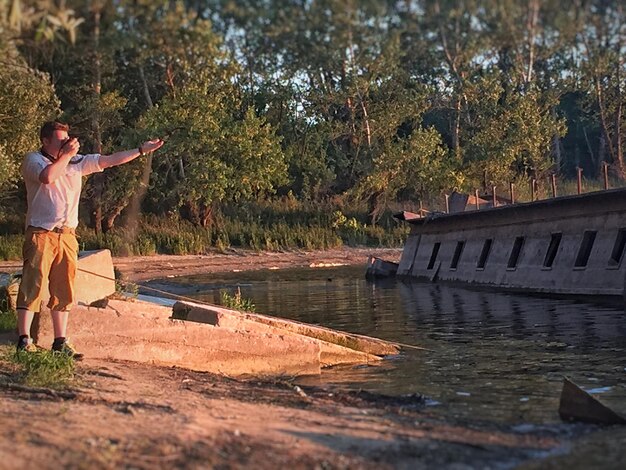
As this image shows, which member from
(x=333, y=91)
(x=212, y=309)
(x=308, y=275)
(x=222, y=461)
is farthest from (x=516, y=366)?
(x=308, y=275)

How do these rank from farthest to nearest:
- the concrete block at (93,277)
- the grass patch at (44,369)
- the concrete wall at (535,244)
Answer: the concrete wall at (535,244) < the concrete block at (93,277) < the grass patch at (44,369)

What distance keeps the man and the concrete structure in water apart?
18034 millimetres

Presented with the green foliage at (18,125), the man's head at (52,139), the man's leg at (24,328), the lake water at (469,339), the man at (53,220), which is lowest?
the lake water at (469,339)

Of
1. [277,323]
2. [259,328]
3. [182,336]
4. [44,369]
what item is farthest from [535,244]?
[44,369]

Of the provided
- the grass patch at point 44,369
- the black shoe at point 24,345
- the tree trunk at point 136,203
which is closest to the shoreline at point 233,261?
the tree trunk at point 136,203

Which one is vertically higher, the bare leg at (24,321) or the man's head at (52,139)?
the man's head at (52,139)

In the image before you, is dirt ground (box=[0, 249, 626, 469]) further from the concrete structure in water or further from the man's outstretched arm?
the concrete structure in water

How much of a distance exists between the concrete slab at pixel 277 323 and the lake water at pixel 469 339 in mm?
481

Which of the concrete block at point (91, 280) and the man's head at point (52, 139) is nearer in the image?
the man's head at point (52, 139)

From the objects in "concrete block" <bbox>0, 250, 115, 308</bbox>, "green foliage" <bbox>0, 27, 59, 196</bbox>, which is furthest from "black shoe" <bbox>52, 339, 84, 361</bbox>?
"green foliage" <bbox>0, 27, 59, 196</bbox>

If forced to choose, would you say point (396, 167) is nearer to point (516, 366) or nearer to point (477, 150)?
point (477, 150)

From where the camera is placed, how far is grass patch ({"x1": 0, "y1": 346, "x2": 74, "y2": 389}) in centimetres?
962

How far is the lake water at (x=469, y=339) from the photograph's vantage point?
11.2 meters

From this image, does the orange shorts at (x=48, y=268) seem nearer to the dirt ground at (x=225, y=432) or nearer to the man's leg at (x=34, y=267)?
the man's leg at (x=34, y=267)
